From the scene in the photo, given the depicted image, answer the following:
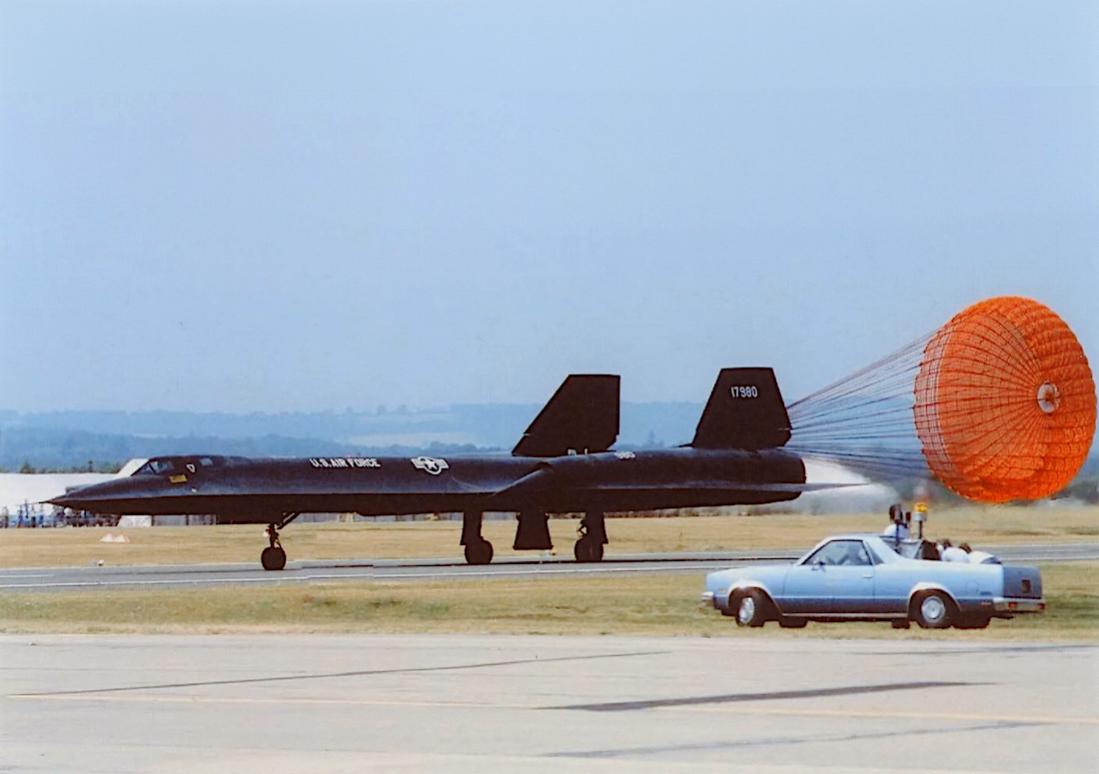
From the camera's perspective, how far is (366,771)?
1169 centimetres

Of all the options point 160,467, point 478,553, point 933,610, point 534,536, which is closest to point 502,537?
point 534,536

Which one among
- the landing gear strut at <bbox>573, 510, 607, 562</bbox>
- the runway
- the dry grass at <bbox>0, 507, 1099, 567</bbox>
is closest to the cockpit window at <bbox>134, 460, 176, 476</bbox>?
the runway

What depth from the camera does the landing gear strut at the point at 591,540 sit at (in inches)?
2174

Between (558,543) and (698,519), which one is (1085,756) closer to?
(558,543)

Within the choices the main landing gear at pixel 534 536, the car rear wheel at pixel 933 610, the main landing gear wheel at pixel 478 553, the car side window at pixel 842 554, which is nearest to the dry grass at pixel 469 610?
the car rear wheel at pixel 933 610

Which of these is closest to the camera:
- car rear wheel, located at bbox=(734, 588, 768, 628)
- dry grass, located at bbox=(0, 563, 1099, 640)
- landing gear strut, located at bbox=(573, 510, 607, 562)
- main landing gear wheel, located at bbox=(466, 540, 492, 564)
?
car rear wheel, located at bbox=(734, 588, 768, 628)

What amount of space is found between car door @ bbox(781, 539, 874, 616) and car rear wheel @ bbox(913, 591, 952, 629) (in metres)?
0.68

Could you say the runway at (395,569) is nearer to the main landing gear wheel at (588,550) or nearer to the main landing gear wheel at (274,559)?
the main landing gear wheel at (274,559)

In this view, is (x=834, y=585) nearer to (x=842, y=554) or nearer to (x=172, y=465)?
(x=842, y=554)

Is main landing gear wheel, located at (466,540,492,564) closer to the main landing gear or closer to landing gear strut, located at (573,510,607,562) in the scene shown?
the main landing gear

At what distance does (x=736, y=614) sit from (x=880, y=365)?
1598cm

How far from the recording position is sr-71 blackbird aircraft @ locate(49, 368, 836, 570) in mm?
50219

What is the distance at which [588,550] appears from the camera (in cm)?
5544

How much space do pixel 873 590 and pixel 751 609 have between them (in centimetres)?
173
